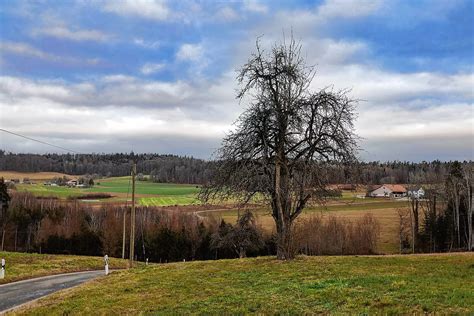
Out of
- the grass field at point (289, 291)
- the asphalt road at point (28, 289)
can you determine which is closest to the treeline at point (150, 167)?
the asphalt road at point (28, 289)

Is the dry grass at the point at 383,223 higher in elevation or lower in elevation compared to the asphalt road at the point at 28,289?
lower

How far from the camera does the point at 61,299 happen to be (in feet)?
52.8

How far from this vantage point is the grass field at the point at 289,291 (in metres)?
9.98

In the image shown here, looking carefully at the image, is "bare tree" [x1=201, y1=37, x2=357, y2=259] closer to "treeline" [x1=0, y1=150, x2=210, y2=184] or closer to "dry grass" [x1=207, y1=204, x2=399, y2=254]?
"dry grass" [x1=207, y1=204, x2=399, y2=254]

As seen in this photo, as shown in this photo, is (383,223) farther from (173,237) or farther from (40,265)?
(40,265)

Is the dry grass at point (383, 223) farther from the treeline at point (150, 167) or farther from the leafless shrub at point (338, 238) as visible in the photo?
the treeline at point (150, 167)

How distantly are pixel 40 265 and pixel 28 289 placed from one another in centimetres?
1015

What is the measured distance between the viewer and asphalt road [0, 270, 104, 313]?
17.2 metres

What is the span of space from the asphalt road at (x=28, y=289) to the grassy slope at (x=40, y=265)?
1289 millimetres

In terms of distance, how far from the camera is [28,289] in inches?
814

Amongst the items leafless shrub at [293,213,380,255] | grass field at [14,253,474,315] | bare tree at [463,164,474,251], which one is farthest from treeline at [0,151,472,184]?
grass field at [14,253,474,315]

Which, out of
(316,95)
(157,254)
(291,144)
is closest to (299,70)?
(316,95)

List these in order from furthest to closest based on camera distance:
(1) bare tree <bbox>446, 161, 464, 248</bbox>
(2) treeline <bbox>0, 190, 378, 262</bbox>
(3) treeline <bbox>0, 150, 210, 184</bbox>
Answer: (3) treeline <bbox>0, 150, 210, 184</bbox> → (2) treeline <bbox>0, 190, 378, 262</bbox> → (1) bare tree <bbox>446, 161, 464, 248</bbox>

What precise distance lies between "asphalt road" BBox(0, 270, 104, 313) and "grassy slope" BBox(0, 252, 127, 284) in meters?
1.29
